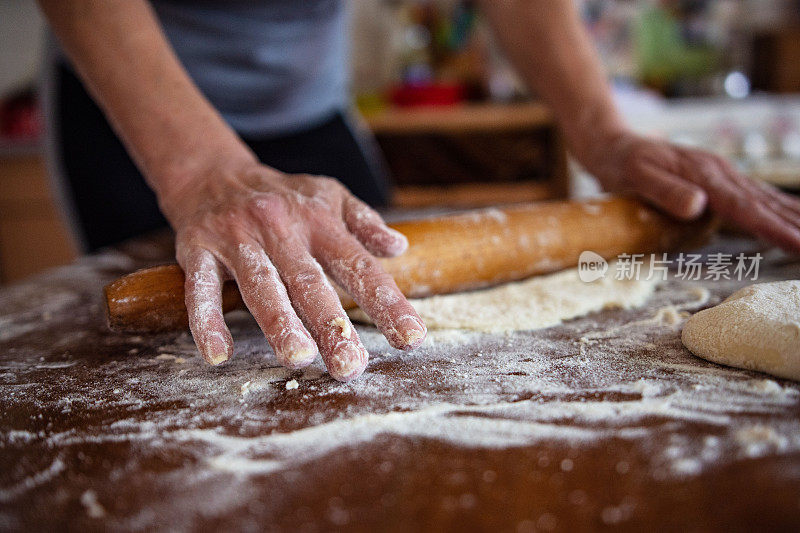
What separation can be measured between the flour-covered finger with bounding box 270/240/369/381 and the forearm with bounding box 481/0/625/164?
0.84 metres

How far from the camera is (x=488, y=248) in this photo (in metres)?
1.00

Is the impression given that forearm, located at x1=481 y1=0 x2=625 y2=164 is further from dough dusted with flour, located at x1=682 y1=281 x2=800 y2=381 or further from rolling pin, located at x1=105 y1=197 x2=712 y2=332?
dough dusted with flour, located at x1=682 y1=281 x2=800 y2=381

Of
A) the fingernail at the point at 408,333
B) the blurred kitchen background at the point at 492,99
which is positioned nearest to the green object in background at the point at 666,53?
the blurred kitchen background at the point at 492,99

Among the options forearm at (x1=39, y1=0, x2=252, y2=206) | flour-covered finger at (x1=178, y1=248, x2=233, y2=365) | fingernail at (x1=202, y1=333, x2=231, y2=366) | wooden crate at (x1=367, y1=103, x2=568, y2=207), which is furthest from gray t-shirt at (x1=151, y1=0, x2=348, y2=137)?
wooden crate at (x1=367, y1=103, x2=568, y2=207)

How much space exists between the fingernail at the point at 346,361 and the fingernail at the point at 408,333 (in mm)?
52

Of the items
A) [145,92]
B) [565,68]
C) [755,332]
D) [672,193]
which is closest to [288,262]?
[145,92]

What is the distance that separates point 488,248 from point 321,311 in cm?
39

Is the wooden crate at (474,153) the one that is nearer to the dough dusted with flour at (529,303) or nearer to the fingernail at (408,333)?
the dough dusted with flour at (529,303)

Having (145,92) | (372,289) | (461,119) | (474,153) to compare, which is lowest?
(474,153)

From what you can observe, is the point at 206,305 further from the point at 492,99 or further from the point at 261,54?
the point at 492,99

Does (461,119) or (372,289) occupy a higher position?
(372,289)

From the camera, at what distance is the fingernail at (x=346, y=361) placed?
0.67 metres

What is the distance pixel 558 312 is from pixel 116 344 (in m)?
0.68

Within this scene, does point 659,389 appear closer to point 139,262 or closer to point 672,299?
point 672,299
